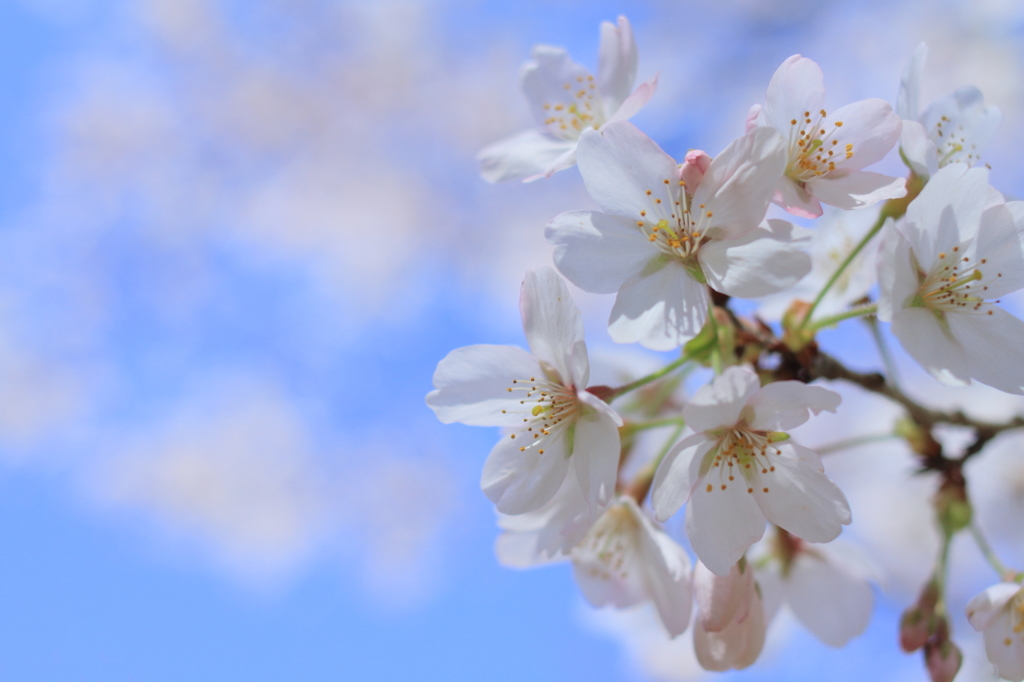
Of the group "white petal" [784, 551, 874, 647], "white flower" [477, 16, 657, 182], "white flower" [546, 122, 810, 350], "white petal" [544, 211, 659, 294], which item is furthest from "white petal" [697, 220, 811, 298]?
"white petal" [784, 551, 874, 647]

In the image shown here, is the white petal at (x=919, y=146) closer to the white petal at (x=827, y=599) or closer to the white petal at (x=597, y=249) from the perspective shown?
the white petal at (x=597, y=249)

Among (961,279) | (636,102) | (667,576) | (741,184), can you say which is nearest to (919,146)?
(961,279)

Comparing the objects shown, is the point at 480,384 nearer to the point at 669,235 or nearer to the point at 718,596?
the point at 669,235

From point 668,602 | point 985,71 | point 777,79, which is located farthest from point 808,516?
point 985,71

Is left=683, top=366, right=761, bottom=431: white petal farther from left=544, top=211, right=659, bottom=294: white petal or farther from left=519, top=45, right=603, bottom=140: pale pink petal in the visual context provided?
left=519, top=45, right=603, bottom=140: pale pink petal

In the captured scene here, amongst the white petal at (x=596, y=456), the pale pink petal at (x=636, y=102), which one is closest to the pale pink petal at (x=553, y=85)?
the pale pink petal at (x=636, y=102)

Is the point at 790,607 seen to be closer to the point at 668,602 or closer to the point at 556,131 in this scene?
the point at 668,602
